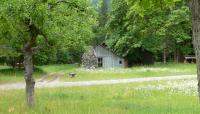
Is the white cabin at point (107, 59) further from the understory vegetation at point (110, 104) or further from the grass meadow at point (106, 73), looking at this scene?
the understory vegetation at point (110, 104)

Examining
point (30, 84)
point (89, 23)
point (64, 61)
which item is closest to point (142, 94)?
point (89, 23)

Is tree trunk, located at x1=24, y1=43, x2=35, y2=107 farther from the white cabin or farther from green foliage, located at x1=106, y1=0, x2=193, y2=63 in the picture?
the white cabin

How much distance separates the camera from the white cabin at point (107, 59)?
80.2 m

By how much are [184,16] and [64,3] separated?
184 ft

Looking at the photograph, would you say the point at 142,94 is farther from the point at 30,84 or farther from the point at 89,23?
the point at 30,84

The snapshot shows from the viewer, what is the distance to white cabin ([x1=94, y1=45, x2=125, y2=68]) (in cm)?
8019

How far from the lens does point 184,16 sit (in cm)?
7181

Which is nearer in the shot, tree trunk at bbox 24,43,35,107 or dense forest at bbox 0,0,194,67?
tree trunk at bbox 24,43,35,107

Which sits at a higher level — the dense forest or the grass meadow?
the dense forest

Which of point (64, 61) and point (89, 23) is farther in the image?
point (64, 61)

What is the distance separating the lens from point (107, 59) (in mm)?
80625

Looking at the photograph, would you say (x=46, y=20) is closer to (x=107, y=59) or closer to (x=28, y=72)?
(x=28, y=72)

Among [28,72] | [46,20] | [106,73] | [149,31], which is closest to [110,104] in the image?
[28,72]

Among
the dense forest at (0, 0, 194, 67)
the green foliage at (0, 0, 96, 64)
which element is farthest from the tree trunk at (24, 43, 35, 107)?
the dense forest at (0, 0, 194, 67)
